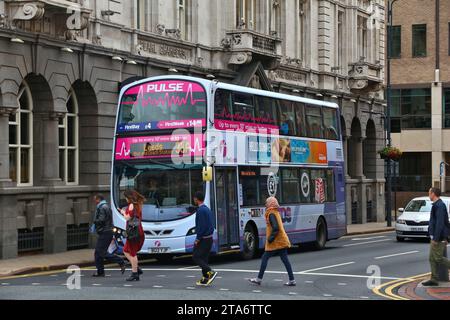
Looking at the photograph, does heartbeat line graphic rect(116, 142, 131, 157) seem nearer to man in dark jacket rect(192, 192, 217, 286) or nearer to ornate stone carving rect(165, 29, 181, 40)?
man in dark jacket rect(192, 192, 217, 286)

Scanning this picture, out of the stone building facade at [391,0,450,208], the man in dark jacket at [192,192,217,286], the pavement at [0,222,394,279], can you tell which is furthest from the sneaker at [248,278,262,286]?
the stone building facade at [391,0,450,208]

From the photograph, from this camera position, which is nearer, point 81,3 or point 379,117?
point 81,3

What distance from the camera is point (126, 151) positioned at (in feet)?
82.8

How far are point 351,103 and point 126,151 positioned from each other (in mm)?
28103

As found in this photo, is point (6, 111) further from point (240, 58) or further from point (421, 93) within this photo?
point (421, 93)

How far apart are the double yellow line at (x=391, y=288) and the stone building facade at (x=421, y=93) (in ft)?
166

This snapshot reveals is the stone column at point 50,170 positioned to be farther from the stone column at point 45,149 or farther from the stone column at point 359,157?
the stone column at point 359,157

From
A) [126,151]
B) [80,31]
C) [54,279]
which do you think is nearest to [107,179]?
[80,31]

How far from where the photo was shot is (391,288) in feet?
65.1

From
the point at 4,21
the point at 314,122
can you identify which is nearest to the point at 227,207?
the point at 314,122

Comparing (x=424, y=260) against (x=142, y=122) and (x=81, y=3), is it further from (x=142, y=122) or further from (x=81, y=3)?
(x=81, y=3)

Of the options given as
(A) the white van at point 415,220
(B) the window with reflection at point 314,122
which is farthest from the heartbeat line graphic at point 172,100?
(A) the white van at point 415,220

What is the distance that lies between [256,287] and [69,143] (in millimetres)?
13475

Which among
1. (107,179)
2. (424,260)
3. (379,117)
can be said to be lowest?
(424,260)
